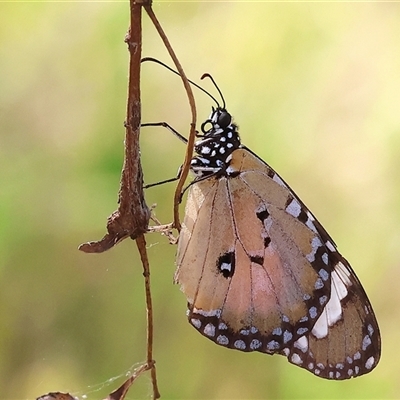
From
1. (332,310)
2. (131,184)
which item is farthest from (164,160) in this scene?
(131,184)

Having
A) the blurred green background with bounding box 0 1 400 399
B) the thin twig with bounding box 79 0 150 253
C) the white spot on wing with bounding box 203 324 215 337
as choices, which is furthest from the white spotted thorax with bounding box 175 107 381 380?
the blurred green background with bounding box 0 1 400 399

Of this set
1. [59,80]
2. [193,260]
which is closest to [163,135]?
[59,80]

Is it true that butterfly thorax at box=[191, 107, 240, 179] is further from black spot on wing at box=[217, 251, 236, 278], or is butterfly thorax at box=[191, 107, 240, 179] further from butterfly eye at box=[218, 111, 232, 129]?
black spot on wing at box=[217, 251, 236, 278]

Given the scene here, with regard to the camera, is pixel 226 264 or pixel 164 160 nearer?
pixel 226 264

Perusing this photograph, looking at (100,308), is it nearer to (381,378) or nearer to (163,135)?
(163,135)

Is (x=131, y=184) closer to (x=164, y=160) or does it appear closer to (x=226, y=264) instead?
(x=226, y=264)

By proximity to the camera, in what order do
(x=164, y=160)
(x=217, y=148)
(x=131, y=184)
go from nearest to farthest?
1. (x=131, y=184)
2. (x=217, y=148)
3. (x=164, y=160)
